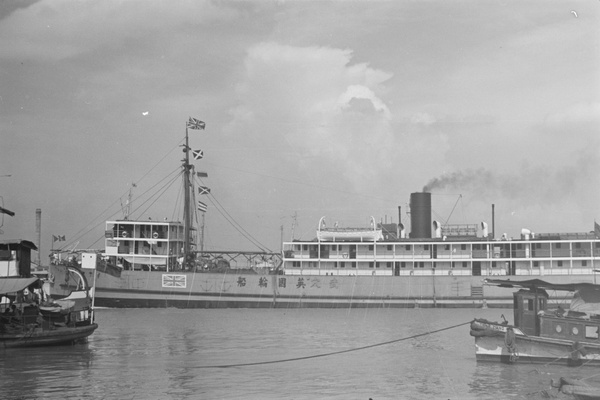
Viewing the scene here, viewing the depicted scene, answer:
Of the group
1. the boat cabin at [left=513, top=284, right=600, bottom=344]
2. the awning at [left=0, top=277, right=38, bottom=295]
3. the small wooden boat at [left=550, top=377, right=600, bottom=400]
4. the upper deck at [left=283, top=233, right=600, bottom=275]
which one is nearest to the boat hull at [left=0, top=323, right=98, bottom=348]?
the awning at [left=0, top=277, right=38, bottom=295]

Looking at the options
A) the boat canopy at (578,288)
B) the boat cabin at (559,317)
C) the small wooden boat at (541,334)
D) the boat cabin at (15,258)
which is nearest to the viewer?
the small wooden boat at (541,334)

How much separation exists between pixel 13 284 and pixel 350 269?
3132cm

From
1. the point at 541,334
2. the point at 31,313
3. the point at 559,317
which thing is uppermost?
the point at 559,317

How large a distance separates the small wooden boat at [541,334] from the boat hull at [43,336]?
1410 centimetres

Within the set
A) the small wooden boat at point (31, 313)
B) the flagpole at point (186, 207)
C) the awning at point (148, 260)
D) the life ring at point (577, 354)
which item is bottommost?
the life ring at point (577, 354)

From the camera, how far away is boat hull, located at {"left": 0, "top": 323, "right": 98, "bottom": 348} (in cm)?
2517

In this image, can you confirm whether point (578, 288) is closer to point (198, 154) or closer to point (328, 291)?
point (328, 291)

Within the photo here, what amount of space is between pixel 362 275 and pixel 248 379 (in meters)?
33.9

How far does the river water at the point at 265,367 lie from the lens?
17891mm

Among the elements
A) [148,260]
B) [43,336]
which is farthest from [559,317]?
[148,260]

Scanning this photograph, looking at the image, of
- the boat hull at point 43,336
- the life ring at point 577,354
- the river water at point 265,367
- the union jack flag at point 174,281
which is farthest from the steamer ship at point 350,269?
the life ring at point 577,354

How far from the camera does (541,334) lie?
22938 millimetres

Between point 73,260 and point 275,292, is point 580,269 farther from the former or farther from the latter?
point 73,260

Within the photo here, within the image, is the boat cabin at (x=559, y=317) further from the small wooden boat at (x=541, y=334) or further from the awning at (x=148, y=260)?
the awning at (x=148, y=260)
